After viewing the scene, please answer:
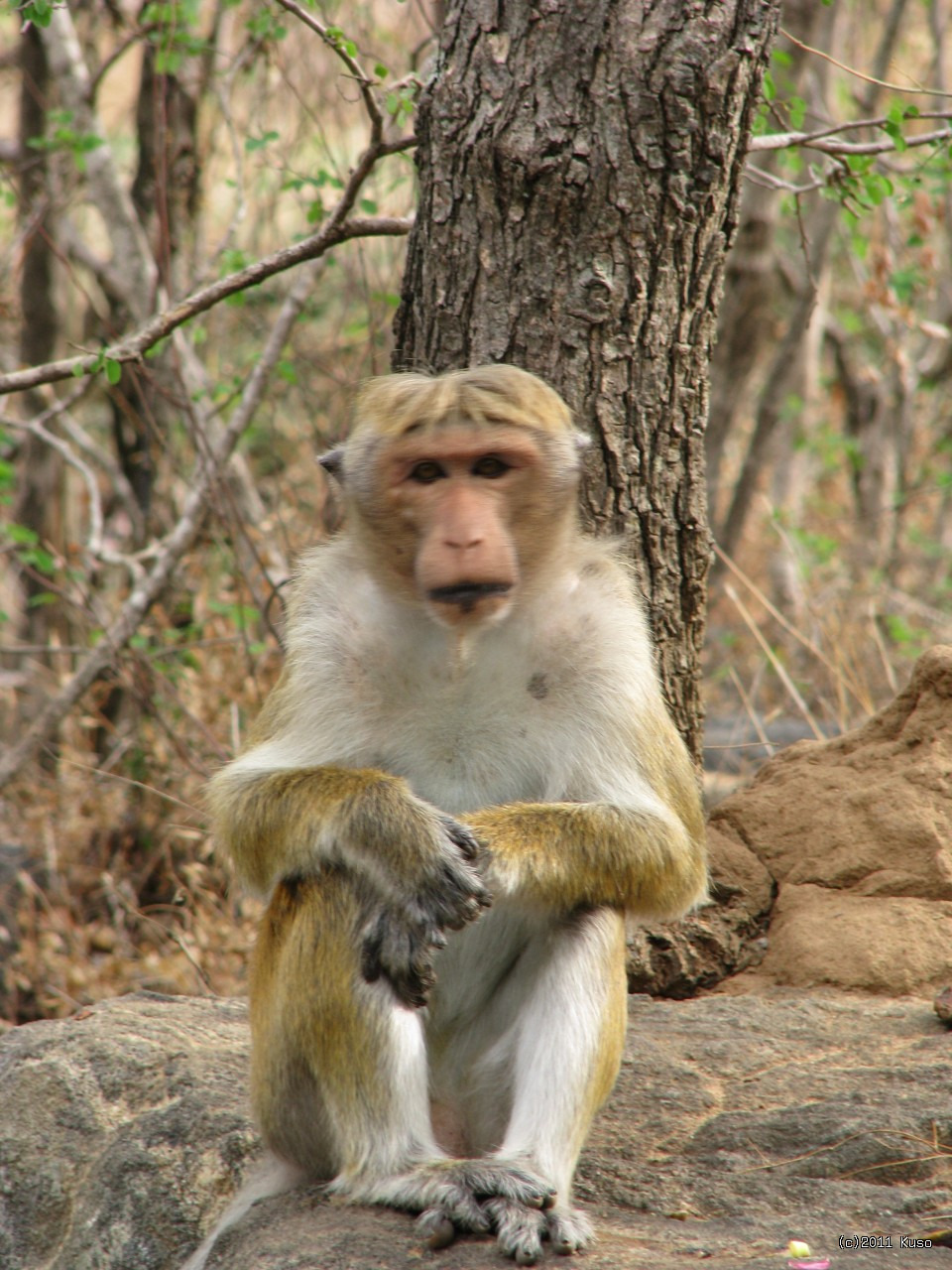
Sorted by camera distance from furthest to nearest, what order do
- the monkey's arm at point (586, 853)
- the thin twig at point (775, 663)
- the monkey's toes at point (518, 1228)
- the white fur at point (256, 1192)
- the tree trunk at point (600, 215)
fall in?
the thin twig at point (775, 663) < the tree trunk at point (600, 215) < the white fur at point (256, 1192) < the monkey's arm at point (586, 853) < the monkey's toes at point (518, 1228)

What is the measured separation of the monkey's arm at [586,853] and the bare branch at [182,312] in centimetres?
183

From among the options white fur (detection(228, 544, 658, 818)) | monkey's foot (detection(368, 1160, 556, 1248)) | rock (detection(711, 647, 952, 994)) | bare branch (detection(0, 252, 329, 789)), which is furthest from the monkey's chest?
bare branch (detection(0, 252, 329, 789))

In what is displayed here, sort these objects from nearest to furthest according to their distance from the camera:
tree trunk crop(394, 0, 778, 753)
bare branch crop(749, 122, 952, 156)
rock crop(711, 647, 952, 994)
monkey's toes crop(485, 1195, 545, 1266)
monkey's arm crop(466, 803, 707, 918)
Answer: monkey's toes crop(485, 1195, 545, 1266)
monkey's arm crop(466, 803, 707, 918)
tree trunk crop(394, 0, 778, 753)
rock crop(711, 647, 952, 994)
bare branch crop(749, 122, 952, 156)

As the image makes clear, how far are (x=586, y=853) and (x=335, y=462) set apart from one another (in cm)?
114

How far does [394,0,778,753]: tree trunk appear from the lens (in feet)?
13.2

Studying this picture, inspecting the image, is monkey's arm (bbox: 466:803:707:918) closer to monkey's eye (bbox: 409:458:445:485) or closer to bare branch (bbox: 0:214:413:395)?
monkey's eye (bbox: 409:458:445:485)

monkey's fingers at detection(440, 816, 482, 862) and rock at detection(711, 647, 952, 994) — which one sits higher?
monkey's fingers at detection(440, 816, 482, 862)

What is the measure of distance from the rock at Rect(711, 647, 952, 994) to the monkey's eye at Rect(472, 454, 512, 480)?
84.5 inches

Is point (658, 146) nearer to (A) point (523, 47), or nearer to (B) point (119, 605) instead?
(A) point (523, 47)

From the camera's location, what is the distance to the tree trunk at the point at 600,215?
4.02m

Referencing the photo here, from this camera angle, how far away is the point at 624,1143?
12.4 ft

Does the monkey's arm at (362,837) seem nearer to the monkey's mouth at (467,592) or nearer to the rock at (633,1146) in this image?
the monkey's mouth at (467,592)

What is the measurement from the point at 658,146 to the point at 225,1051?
2973 mm

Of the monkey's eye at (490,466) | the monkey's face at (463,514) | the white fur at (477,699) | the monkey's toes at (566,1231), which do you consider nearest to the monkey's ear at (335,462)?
the monkey's face at (463,514)
